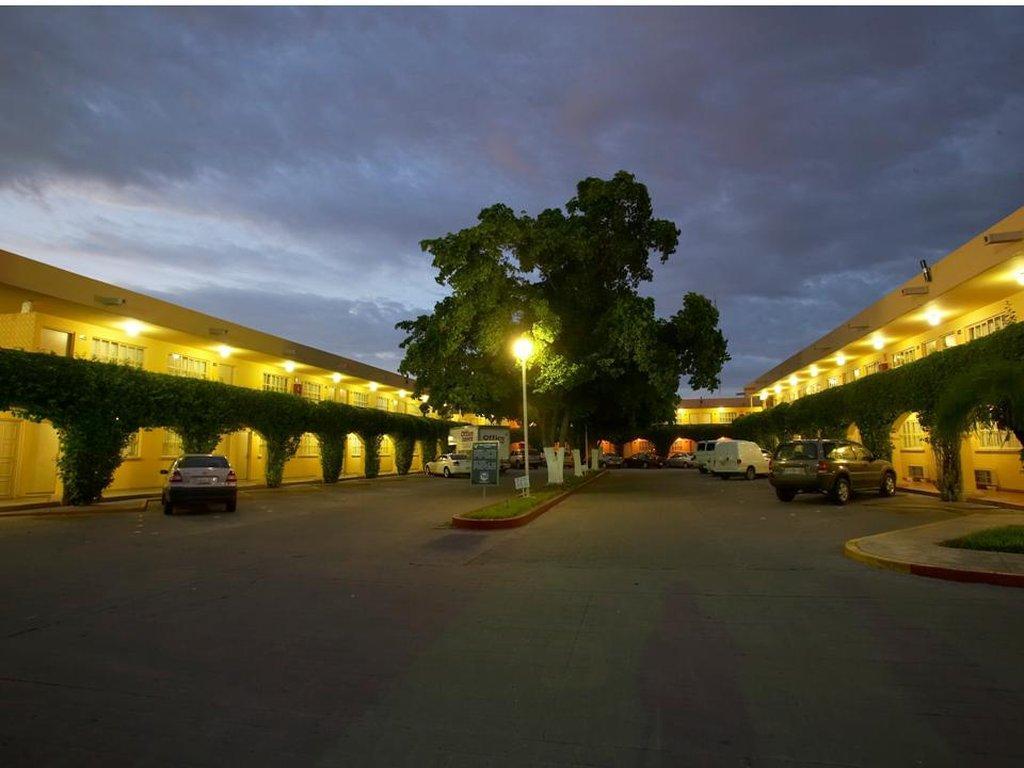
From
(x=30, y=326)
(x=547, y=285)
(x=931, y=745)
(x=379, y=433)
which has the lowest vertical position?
(x=931, y=745)

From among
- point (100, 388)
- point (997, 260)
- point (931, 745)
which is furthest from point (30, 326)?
point (997, 260)

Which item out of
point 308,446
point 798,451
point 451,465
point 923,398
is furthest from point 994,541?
point 308,446

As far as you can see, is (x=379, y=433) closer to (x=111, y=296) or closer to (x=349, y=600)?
(x=111, y=296)

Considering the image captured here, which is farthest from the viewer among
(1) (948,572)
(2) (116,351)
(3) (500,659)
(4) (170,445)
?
(4) (170,445)

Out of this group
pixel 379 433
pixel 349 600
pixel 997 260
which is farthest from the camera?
pixel 379 433

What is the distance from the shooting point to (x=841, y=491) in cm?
1869

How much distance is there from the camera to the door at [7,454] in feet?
66.8

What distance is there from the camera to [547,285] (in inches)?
1026

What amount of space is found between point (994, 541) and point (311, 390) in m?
34.5

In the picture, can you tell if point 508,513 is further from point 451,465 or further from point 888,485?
point 451,465

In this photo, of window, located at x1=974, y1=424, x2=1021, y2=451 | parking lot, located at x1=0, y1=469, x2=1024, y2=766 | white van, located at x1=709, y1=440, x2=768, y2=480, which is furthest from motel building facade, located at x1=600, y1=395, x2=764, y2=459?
parking lot, located at x1=0, y1=469, x2=1024, y2=766

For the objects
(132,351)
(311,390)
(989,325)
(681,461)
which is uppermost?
(132,351)

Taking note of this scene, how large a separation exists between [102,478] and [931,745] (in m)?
20.9

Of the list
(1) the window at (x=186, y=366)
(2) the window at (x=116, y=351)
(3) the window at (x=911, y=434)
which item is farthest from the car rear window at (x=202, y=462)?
(3) the window at (x=911, y=434)
